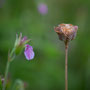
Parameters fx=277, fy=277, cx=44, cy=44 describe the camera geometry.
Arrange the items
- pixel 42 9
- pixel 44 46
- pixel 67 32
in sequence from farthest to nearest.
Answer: pixel 42 9, pixel 44 46, pixel 67 32

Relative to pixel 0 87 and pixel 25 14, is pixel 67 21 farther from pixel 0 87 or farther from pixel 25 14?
pixel 0 87

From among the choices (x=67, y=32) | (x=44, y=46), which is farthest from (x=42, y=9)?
(x=67, y=32)

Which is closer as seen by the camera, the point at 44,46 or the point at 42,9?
the point at 44,46

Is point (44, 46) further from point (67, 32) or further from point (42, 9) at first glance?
point (67, 32)

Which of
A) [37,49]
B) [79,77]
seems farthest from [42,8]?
[79,77]

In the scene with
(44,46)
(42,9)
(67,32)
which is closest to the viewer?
(67,32)

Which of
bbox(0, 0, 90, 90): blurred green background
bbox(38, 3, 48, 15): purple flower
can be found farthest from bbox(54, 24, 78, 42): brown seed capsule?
bbox(38, 3, 48, 15): purple flower

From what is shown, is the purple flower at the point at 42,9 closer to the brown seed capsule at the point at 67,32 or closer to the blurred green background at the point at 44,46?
the blurred green background at the point at 44,46

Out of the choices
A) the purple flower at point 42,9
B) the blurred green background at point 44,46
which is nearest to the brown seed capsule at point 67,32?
the blurred green background at point 44,46

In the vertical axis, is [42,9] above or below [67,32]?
above
